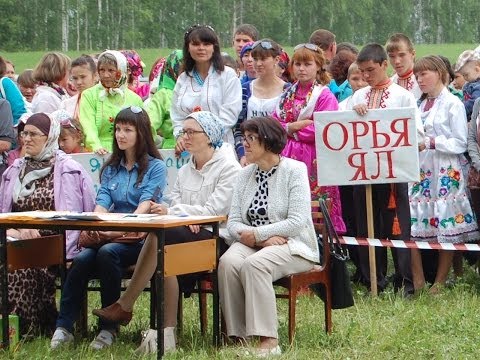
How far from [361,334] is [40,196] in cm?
241

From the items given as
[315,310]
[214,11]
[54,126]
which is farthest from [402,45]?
[214,11]

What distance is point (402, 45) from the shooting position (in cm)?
981

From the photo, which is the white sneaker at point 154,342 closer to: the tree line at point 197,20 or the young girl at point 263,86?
the young girl at point 263,86

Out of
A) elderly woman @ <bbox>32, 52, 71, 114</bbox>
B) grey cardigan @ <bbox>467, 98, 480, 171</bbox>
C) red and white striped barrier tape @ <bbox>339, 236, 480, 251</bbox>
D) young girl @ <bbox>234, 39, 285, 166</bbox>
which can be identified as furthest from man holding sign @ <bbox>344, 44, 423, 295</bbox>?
elderly woman @ <bbox>32, 52, 71, 114</bbox>

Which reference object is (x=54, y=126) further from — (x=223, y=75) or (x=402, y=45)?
(x=402, y=45)

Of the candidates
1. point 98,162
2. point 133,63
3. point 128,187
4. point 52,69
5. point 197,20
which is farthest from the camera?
point 197,20

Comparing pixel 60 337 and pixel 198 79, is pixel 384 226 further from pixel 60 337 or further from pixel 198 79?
pixel 60 337

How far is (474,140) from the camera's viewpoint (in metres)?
9.35

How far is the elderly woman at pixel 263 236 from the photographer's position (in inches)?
288

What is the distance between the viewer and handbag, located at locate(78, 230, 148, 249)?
25.4ft

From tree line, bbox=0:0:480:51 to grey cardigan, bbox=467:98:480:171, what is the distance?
18570 mm

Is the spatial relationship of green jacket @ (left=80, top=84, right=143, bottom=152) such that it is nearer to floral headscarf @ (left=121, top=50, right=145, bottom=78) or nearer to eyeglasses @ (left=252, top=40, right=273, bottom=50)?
floral headscarf @ (left=121, top=50, right=145, bottom=78)

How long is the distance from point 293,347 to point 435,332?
990 mm

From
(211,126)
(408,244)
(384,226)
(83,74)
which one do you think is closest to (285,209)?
(211,126)
